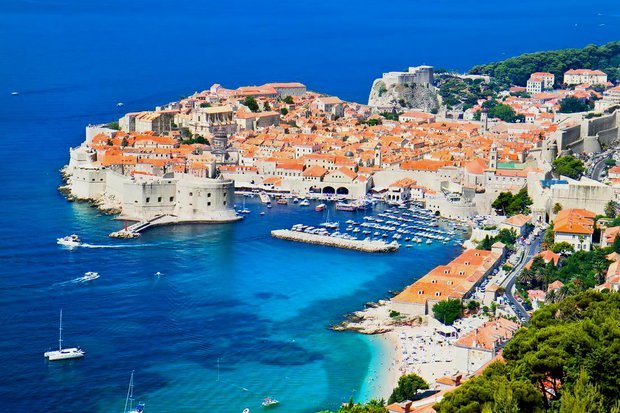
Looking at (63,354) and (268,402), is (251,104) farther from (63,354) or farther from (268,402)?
(268,402)

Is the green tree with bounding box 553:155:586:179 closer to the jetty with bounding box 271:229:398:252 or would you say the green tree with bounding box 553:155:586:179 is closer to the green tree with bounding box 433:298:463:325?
the jetty with bounding box 271:229:398:252

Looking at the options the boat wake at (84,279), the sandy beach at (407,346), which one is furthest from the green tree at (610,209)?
the boat wake at (84,279)

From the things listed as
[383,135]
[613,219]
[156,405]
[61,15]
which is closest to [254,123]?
[383,135]

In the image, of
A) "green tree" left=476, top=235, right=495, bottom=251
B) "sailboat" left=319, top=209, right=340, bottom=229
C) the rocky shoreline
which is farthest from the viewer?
the rocky shoreline

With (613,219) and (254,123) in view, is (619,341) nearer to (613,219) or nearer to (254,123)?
(613,219)

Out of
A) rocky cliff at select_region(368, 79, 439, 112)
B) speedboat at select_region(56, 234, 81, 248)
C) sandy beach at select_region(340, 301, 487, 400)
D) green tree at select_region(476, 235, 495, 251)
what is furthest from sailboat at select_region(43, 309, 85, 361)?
rocky cliff at select_region(368, 79, 439, 112)

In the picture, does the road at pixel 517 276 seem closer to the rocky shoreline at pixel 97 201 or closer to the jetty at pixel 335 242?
the jetty at pixel 335 242
